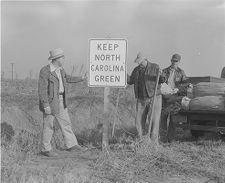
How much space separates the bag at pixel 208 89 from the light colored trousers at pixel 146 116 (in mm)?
1077

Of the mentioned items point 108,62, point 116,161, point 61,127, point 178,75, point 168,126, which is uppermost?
point 108,62

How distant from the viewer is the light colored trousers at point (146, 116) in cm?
831

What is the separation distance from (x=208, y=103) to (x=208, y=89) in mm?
466

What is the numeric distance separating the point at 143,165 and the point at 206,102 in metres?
2.48

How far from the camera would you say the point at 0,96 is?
42.0ft

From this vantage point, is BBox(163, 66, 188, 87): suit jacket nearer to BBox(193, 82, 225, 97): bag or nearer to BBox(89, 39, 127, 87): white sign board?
BBox(193, 82, 225, 97): bag

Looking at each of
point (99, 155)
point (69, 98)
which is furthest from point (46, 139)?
point (69, 98)

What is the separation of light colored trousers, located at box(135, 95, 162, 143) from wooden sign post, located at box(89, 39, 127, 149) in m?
1.15

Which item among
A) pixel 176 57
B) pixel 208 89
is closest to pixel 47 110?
pixel 176 57

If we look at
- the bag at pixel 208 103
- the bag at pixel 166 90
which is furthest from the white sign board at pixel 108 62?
the bag at pixel 208 103

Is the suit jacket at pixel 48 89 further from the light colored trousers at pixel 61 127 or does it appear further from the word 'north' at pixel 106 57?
the word 'north' at pixel 106 57

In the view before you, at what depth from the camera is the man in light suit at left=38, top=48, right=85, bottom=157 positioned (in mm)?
7359

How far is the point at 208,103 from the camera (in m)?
8.52

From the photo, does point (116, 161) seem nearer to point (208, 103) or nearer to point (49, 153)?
point (49, 153)
